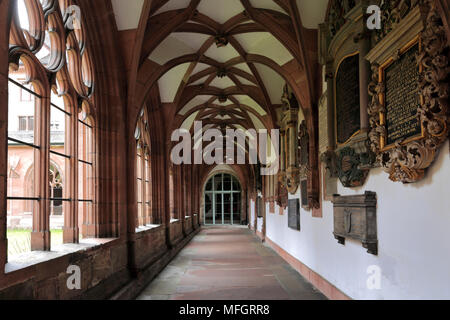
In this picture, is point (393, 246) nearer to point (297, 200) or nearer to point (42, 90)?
point (42, 90)

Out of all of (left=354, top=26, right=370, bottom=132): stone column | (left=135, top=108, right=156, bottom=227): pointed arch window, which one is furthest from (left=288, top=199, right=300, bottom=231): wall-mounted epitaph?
(left=354, top=26, right=370, bottom=132): stone column

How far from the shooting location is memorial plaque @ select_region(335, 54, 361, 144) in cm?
429

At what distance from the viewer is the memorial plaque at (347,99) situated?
429cm

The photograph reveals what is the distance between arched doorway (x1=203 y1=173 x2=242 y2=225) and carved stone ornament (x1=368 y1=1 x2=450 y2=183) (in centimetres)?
2337

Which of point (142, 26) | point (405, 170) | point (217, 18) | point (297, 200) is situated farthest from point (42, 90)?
point (297, 200)

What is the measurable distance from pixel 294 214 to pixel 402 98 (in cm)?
532

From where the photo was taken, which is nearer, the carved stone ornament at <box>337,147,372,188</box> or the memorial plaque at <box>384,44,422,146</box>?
the memorial plaque at <box>384,44,422,146</box>

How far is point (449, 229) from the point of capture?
8.43ft

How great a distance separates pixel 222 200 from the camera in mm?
26438

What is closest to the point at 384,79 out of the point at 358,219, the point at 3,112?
the point at 358,219

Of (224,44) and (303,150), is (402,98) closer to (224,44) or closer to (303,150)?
(303,150)

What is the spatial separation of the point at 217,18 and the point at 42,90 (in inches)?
182

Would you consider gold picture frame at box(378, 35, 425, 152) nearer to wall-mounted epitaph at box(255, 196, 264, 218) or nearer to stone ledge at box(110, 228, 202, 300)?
stone ledge at box(110, 228, 202, 300)

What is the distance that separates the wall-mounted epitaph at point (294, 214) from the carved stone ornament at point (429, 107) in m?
4.82
